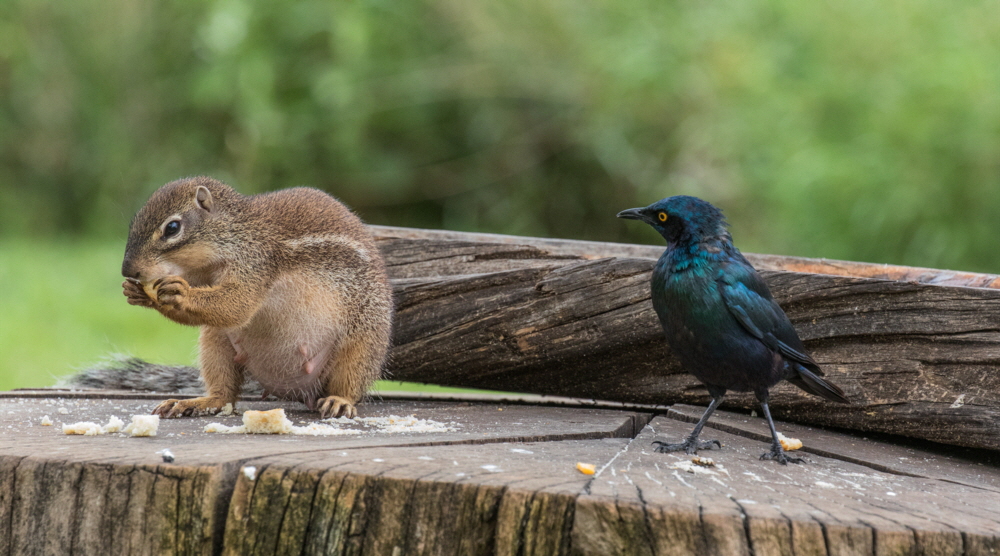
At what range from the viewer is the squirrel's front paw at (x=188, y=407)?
2.59m

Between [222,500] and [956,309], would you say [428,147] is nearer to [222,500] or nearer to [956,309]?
[956,309]

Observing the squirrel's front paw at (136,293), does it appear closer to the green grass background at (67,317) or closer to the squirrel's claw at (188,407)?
the squirrel's claw at (188,407)

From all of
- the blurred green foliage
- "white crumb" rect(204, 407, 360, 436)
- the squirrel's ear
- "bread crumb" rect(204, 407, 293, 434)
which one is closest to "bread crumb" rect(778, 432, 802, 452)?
"white crumb" rect(204, 407, 360, 436)

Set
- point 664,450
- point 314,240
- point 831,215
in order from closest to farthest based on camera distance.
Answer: point 664,450, point 314,240, point 831,215

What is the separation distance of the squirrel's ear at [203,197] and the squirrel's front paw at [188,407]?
22.1 inches

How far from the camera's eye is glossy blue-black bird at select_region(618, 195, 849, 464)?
2.29 meters

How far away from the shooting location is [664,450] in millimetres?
2191

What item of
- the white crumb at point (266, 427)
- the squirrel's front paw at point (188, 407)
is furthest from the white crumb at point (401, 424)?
the squirrel's front paw at point (188, 407)

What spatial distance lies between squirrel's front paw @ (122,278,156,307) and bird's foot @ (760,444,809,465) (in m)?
1.61

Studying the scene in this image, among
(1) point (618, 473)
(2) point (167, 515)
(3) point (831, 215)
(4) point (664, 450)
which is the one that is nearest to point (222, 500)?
(2) point (167, 515)

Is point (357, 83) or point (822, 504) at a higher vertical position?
point (357, 83)

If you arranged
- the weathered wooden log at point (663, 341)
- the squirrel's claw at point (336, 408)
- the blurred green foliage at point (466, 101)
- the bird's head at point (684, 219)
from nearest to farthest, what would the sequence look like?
1. the bird's head at point (684, 219)
2. the weathered wooden log at point (663, 341)
3. the squirrel's claw at point (336, 408)
4. the blurred green foliage at point (466, 101)

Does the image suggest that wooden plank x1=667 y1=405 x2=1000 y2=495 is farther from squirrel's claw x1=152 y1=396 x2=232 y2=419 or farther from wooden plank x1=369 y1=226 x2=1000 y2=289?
squirrel's claw x1=152 y1=396 x2=232 y2=419

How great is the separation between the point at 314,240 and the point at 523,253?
79cm
